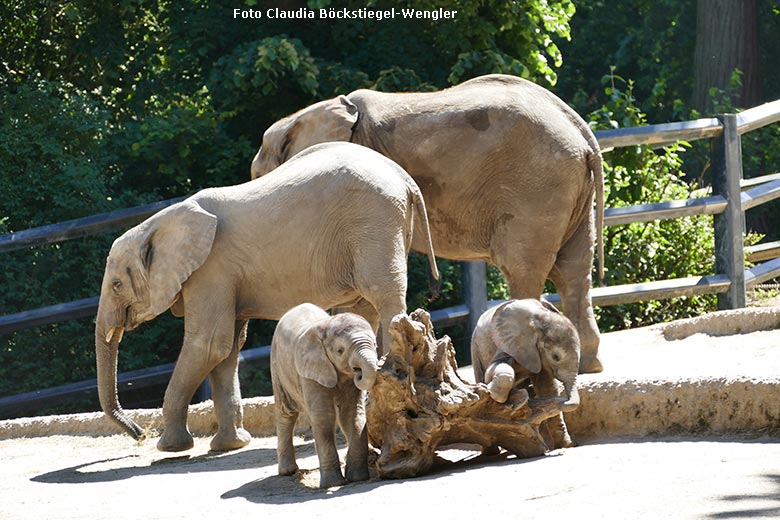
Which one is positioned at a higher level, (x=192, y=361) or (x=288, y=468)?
(x=192, y=361)

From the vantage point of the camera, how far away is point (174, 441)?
269 inches

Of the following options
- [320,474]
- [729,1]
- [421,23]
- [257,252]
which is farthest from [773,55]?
[320,474]

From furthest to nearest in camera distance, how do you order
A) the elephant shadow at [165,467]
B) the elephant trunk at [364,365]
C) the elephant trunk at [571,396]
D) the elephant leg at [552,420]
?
the elephant shadow at [165,467]
the elephant leg at [552,420]
the elephant trunk at [571,396]
the elephant trunk at [364,365]

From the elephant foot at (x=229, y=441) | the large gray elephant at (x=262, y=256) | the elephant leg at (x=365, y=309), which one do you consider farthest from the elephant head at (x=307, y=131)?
the elephant foot at (x=229, y=441)

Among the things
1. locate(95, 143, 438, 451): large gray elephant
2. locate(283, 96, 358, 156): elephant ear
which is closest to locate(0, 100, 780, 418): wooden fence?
locate(283, 96, 358, 156): elephant ear

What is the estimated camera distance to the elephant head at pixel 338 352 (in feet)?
16.5

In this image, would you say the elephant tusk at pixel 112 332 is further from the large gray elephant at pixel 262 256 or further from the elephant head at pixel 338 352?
the elephant head at pixel 338 352

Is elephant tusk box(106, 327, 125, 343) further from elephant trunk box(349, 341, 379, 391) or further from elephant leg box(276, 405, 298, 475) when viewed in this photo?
elephant trunk box(349, 341, 379, 391)

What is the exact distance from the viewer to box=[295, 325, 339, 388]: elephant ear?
523 cm

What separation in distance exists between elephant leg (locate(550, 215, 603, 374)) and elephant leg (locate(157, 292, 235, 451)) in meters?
1.99

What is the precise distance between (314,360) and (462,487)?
0.86 meters

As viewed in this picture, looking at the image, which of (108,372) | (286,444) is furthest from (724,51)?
(286,444)

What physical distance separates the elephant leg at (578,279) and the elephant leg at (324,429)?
8.39 ft

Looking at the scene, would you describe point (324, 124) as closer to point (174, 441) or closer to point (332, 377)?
point (174, 441)
